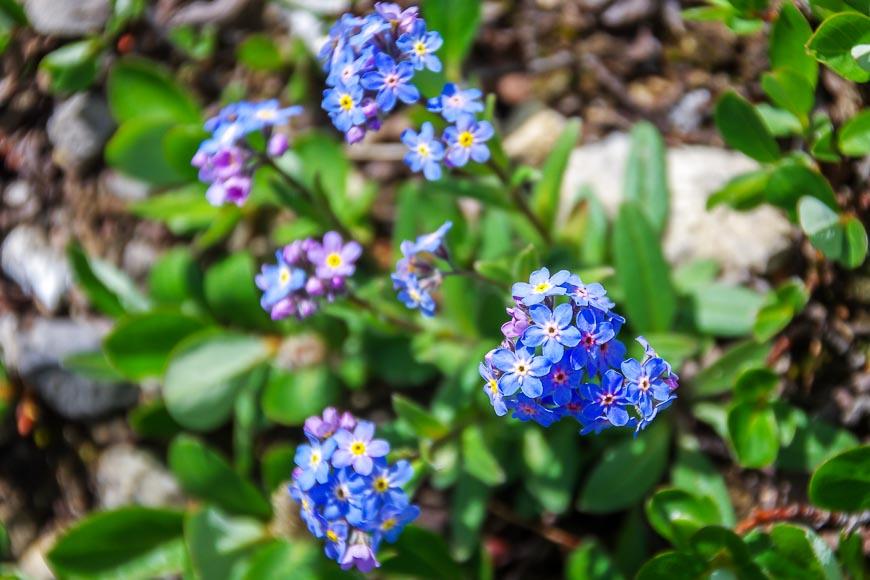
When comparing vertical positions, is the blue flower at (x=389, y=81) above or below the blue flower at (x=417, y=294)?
above

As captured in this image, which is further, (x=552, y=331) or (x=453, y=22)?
(x=453, y=22)

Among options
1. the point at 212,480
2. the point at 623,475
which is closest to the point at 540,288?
the point at 623,475

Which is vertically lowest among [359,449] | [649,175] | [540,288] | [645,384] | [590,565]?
[590,565]

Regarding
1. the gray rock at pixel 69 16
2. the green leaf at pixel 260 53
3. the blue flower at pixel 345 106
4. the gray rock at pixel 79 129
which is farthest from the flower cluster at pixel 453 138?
the gray rock at pixel 69 16

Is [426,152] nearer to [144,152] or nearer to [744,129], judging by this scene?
[744,129]

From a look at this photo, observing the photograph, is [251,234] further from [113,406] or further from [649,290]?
[649,290]

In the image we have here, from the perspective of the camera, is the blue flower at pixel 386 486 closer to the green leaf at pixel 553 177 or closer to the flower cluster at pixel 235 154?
the flower cluster at pixel 235 154
